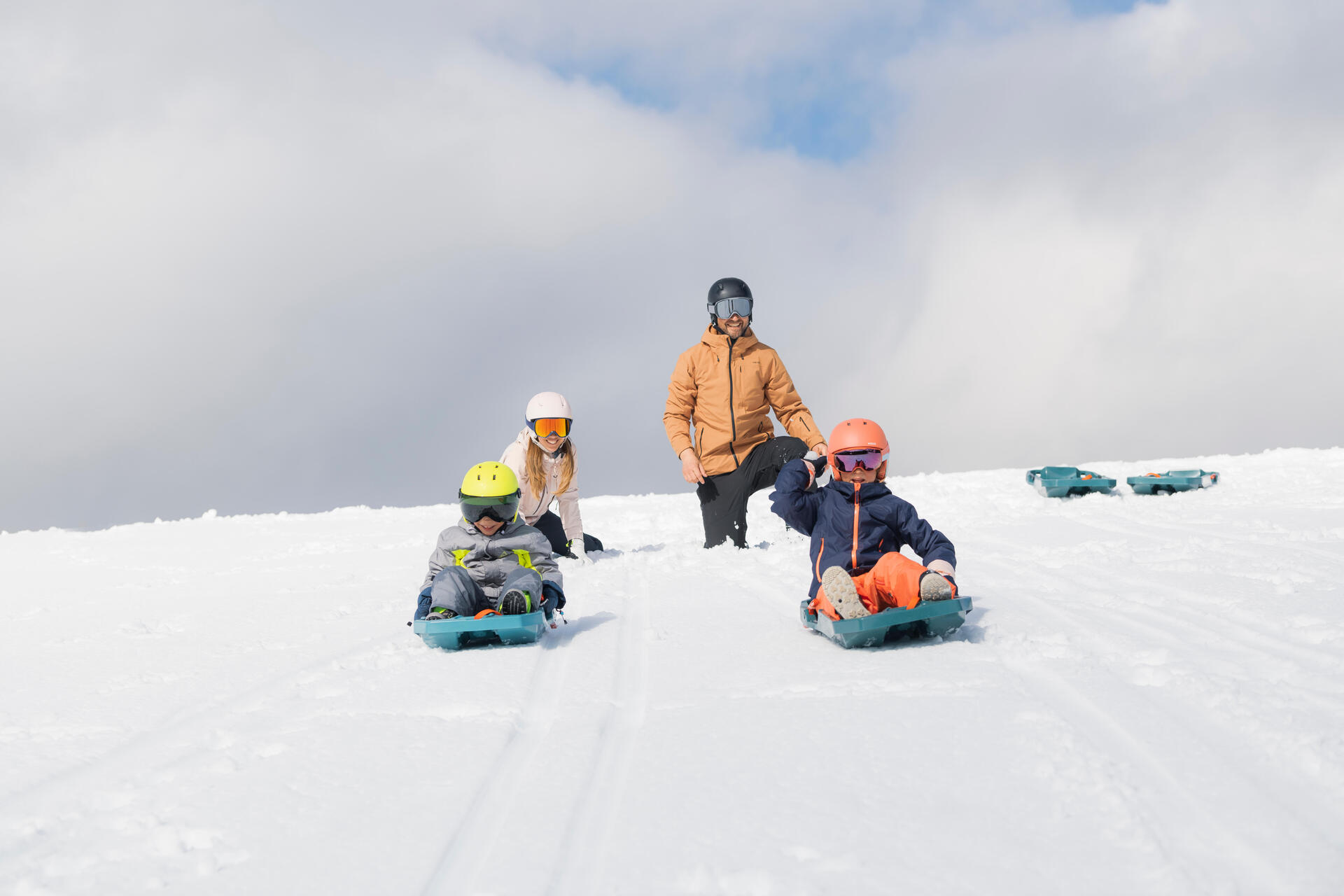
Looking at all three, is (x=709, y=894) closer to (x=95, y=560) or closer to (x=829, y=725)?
(x=829, y=725)

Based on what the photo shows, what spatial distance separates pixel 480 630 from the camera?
→ 4258 mm

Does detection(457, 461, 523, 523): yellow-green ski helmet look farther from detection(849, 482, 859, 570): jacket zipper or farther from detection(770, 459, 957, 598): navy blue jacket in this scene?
detection(849, 482, 859, 570): jacket zipper

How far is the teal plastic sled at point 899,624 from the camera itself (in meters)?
3.81

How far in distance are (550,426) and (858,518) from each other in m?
3.86

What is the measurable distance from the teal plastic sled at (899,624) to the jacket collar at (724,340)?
A: 14.3 ft

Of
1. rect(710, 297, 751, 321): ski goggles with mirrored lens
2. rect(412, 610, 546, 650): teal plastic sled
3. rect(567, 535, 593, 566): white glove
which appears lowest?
rect(412, 610, 546, 650): teal plastic sled

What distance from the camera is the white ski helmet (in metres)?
7.69

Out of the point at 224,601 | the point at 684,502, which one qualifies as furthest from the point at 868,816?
the point at 684,502

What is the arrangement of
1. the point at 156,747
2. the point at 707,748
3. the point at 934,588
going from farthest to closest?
the point at 934,588 → the point at 156,747 → the point at 707,748

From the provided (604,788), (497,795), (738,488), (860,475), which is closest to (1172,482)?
(738,488)

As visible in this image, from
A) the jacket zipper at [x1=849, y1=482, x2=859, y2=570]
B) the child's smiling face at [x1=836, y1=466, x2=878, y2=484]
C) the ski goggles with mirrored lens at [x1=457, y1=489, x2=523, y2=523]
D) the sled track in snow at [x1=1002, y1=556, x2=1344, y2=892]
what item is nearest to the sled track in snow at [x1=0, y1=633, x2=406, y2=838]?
the ski goggles with mirrored lens at [x1=457, y1=489, x2=523, y2=523]

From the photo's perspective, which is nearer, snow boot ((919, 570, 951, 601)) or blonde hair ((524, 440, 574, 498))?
snow boot ((919, 570, 951, 601))

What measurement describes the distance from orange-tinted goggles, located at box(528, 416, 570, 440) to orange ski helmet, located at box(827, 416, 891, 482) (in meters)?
3.55

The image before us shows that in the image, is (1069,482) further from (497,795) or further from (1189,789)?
(497,795)
